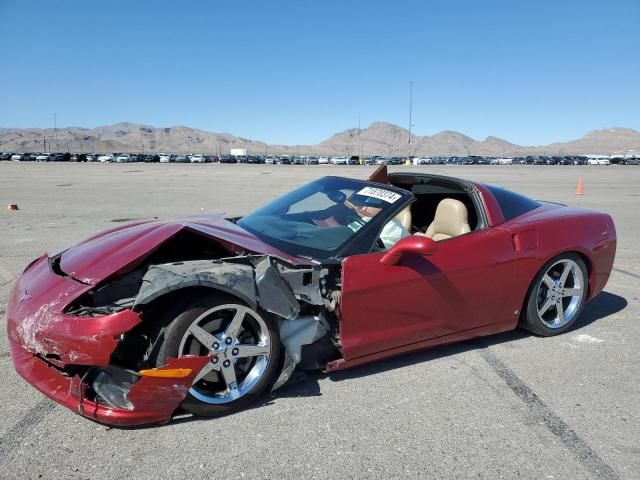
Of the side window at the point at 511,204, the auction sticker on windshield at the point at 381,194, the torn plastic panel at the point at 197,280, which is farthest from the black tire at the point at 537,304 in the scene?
the torn plastic panel at the point at 197,280

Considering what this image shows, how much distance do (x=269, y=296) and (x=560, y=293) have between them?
2643 millimetres

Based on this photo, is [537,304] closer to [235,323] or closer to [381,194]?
[381,194]

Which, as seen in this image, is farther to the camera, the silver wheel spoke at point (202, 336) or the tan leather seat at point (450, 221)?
the tan leather seat at point (450, 221)

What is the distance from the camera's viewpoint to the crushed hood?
9.77 feet

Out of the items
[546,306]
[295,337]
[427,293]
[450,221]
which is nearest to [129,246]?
[295,337]

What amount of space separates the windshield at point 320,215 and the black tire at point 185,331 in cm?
65

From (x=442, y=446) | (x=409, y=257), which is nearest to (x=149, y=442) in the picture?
(x=442, y=446)

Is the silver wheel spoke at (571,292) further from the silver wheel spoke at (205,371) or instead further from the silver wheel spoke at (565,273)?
the silver wheel spoke at (205,371)

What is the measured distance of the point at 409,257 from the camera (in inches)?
129

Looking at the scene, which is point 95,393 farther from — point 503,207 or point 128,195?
point 128,195

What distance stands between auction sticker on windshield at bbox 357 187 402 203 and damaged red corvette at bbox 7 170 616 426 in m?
0.02

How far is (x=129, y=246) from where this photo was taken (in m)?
3.15

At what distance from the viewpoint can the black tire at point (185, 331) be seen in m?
2.68

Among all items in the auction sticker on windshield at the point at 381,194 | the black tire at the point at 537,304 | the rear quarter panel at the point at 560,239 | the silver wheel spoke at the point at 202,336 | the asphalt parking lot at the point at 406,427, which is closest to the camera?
the asphalt parking lot at the point at 406,427
